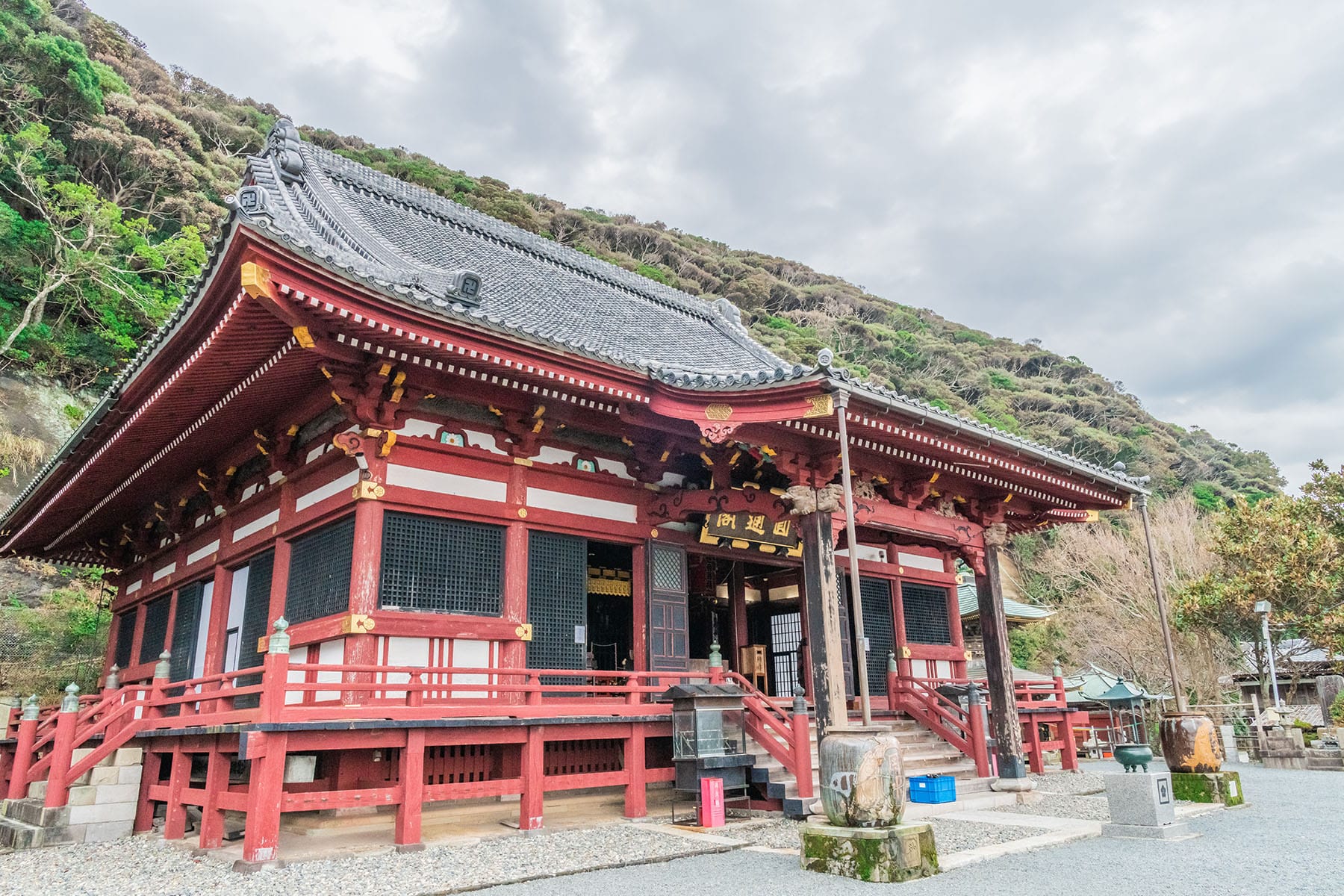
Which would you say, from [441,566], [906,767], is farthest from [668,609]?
[906,767]


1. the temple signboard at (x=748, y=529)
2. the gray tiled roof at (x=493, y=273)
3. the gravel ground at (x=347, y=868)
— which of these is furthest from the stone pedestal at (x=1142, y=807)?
Result: the gray tiled roof at (x=493, y=273)

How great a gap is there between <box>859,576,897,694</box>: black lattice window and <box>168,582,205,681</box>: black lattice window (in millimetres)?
10007

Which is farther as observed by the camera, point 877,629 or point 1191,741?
point 877,629

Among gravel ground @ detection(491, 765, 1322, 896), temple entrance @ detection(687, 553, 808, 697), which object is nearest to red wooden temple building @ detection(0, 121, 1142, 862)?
temple entrance @ detection(687, 553, 808, 697)

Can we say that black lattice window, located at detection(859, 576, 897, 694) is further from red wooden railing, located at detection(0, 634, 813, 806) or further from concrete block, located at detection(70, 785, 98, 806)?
concrete block, located at detection(70, 785, 98, 806)

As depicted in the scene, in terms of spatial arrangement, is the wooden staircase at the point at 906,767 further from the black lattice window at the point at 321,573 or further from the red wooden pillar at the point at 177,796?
the red wooden pillar at the point at 177,796

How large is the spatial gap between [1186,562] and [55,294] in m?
38.3

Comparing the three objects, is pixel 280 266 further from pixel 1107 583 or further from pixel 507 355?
pixel 1107 583

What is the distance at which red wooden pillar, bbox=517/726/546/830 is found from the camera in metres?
7.59

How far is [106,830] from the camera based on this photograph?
8.40 meters

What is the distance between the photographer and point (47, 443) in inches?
930

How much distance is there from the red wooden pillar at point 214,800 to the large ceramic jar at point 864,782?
17.0 ft

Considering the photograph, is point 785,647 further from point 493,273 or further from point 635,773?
point 493,273

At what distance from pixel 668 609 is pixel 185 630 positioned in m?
7.71
